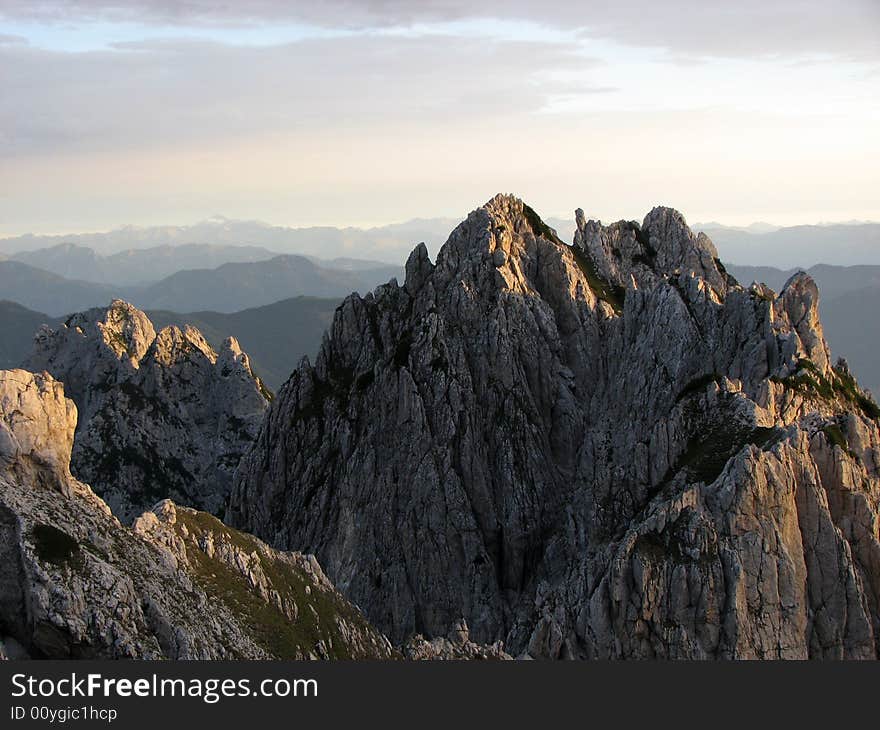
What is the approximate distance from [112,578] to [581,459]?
87.0 meters

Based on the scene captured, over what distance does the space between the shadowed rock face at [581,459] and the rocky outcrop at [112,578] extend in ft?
97.2

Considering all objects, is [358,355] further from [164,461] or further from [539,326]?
[164,461]

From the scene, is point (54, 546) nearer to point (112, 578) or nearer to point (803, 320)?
point (112, 578)

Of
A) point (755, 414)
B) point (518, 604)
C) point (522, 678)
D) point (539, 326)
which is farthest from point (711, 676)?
point (539, 326)

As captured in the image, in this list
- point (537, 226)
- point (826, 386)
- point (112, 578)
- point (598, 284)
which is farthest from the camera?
point (598, 284)

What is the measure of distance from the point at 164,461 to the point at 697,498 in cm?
12085

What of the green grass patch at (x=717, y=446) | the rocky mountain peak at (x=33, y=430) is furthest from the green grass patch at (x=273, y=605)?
the green grass patch at (x=717, y=446)

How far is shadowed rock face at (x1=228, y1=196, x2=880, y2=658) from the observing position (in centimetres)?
10112

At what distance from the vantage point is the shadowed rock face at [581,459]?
332ft

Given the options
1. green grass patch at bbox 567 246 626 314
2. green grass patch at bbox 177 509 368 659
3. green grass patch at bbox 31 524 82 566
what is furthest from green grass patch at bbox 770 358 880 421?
green grass patch at bbox 31 524 82 566

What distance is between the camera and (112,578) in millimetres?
66062

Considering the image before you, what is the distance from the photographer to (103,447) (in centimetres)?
19025

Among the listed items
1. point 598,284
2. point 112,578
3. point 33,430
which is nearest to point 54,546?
point 112,578

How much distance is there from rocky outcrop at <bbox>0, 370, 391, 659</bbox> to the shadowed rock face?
97.2 feet
